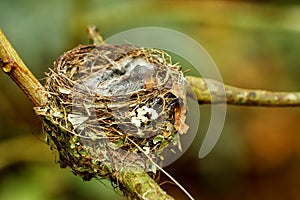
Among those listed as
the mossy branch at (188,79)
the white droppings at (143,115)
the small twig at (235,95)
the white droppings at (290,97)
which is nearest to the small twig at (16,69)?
the mossy branch at (188,79)

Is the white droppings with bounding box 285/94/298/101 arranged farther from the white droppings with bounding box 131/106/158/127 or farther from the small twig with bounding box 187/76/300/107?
the white droppings with bounding box 131/106/158/127

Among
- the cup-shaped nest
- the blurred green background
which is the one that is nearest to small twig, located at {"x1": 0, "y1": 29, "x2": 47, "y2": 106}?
the cup-shaped nest

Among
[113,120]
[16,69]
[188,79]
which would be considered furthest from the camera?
[188,79]

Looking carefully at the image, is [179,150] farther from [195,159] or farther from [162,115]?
[195,159]

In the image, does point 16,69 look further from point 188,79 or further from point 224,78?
point 224,78

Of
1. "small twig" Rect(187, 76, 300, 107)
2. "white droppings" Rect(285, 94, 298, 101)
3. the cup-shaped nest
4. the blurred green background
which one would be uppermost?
the blurred green background

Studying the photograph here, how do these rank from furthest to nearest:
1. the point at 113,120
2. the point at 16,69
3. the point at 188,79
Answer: the point at 188,79 → the point at 113,120 → the point at 16,69

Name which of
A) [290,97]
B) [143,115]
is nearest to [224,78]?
[290,97]
